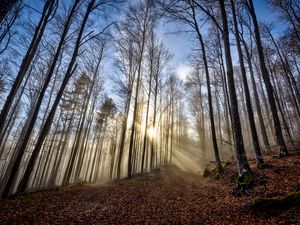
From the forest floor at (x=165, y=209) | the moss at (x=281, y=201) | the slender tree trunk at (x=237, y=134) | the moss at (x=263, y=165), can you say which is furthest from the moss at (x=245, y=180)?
the moss at (x=281, y=201)

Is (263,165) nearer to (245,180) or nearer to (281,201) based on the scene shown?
(245,180)

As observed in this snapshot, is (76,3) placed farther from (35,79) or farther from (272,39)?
(272,39)

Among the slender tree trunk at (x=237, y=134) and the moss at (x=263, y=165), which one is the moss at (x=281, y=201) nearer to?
the slender tree trunk at (x=237, y=134)

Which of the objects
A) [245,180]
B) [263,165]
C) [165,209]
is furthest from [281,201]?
[263,165]

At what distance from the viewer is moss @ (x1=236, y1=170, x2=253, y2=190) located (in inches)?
229

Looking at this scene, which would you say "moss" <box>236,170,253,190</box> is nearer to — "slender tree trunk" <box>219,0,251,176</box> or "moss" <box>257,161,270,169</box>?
"slender tree trunk" <box>219,0,251,176</box>

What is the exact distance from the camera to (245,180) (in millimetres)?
6016

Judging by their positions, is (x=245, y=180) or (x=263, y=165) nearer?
(x=245, y=180)

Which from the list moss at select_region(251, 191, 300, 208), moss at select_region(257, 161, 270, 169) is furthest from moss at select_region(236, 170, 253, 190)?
moss at select_region(251, 191, 300, 208)

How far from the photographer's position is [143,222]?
455 centimetres

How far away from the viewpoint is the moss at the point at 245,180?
19.0ft

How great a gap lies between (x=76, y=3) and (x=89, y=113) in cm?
1309

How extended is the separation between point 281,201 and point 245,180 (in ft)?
7.06

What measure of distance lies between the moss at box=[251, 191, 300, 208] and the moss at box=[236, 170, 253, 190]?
1.68 metres
